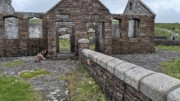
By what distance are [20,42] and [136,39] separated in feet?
33.0

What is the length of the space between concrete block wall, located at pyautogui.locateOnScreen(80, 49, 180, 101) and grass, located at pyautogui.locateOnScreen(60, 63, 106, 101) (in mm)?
346

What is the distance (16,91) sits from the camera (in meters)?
9.62

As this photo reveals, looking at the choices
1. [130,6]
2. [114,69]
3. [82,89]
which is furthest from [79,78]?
[130,6]

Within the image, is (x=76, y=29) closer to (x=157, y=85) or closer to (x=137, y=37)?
(x=137, y=37)

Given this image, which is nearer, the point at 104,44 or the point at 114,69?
the point at 114,69

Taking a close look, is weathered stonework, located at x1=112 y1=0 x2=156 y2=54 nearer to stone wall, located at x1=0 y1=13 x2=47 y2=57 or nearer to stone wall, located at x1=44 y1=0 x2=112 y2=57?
stone wall, located at x1=44 y1=0 x2=112 y2=57

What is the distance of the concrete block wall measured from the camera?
12.8 feet

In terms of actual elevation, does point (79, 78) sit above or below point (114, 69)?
below

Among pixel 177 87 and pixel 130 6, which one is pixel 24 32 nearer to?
pixel 130 6

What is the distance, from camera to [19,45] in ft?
73.7

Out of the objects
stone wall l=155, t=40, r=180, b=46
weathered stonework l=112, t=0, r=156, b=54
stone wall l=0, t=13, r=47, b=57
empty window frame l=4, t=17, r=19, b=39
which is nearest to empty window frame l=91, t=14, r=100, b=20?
weathered stonework l=112, t=0, r=156, b=54

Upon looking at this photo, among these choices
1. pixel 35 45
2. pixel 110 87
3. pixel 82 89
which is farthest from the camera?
pixel 35 45

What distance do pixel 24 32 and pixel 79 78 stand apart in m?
11.6

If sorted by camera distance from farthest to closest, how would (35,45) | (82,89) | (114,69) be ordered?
(35,45) → (82,89) → (114,69)
